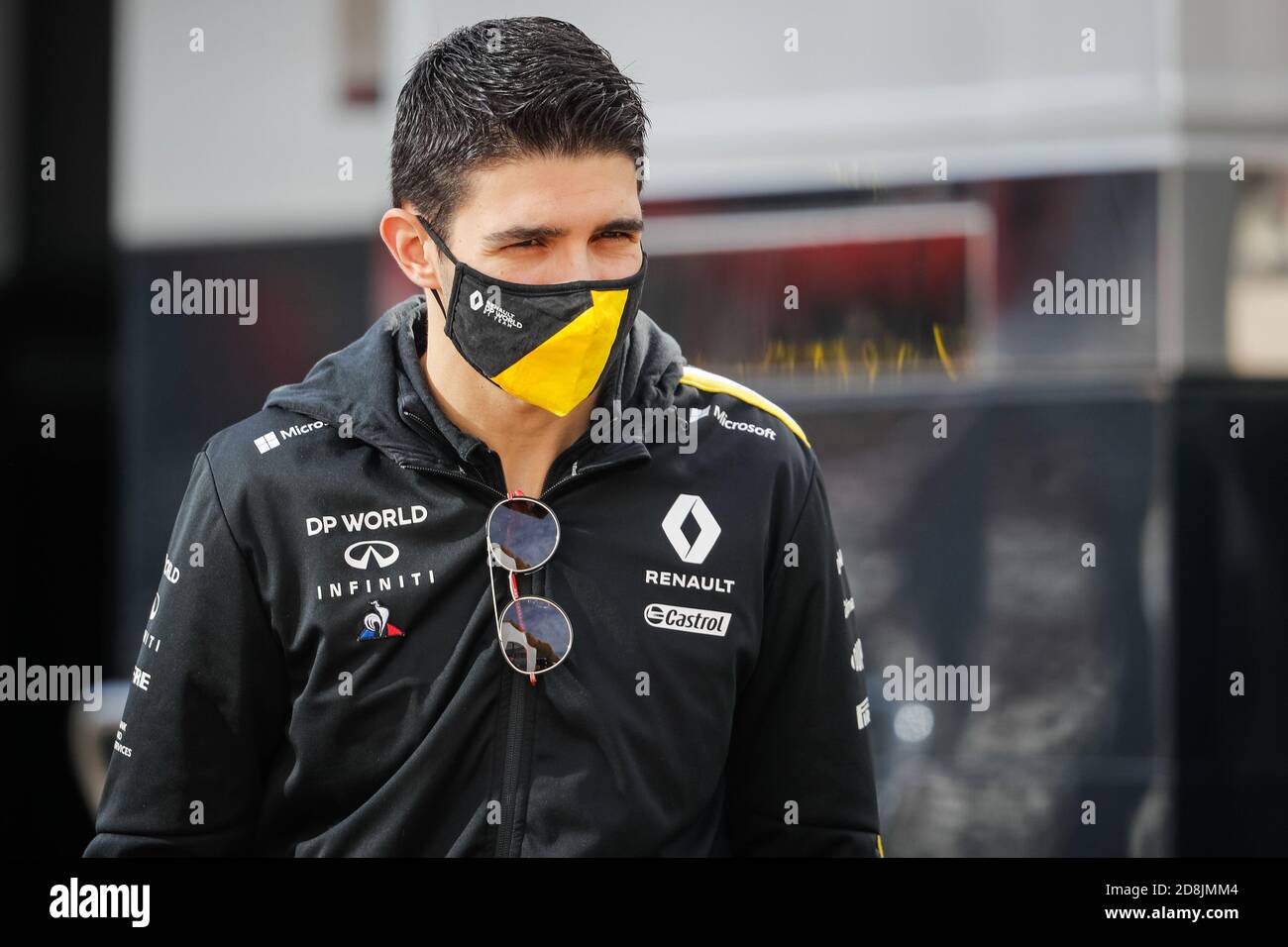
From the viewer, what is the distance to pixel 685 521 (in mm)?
1915

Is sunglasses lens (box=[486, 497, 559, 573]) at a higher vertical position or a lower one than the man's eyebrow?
lower

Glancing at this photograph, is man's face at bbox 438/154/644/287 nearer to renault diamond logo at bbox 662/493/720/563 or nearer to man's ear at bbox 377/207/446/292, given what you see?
man's ear at bbox 377/207/446/292

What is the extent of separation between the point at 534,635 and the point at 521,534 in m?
0.15

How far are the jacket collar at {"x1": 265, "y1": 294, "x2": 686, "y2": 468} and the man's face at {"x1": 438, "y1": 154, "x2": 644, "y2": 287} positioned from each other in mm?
160

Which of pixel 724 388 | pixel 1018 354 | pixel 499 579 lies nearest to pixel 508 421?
pixel 499 579

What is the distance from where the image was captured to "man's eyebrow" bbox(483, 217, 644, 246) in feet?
6.07

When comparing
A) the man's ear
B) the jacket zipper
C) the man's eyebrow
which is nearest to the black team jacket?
the jacket zipper

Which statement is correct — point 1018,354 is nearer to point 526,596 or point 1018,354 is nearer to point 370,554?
point 526,596

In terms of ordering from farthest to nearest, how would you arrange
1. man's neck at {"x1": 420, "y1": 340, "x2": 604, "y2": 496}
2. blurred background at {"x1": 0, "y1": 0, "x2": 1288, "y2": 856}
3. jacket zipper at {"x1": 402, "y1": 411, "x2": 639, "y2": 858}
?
1. blurred background at {"x1": 0, "y1": 0, "x2": 1288, "y2": 856}
2. man's neck at {"x1": 420, "y1": 340, "x2": 604, "y2": 496}
3. jacket zipper at {"x1": 402, "y1": 411, "x2": 639, "y2": 858}

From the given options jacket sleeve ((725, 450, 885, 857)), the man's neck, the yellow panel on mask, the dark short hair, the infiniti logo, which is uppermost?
the dark short hair

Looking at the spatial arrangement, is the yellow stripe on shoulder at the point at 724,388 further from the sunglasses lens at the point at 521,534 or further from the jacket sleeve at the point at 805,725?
the sunglasses lens at the point at 521,534
